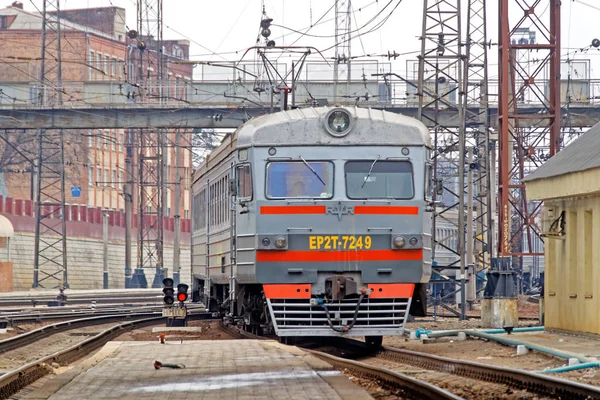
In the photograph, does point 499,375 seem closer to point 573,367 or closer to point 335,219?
point 573,367

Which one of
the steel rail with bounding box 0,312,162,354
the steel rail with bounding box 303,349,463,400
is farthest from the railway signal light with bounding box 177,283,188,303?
the steel rail with bounding box 303,349,463,400

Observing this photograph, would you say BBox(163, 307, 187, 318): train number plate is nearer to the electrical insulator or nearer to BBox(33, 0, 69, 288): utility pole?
the electrical insulator

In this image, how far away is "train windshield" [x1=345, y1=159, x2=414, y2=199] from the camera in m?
18.1

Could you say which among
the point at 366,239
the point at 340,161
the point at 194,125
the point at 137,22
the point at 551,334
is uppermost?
the point at 137,22

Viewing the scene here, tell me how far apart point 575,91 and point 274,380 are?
5130cm

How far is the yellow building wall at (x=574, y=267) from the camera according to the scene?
64.6ft

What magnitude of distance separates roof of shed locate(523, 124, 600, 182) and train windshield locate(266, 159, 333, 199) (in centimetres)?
405

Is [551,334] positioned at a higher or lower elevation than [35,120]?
lower

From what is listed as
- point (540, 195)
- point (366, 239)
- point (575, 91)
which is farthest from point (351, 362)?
point (575, 91)

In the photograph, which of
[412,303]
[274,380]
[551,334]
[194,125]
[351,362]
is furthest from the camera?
[194,125]

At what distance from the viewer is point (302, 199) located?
58.9ft

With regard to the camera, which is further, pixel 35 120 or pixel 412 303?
pixel 35 120

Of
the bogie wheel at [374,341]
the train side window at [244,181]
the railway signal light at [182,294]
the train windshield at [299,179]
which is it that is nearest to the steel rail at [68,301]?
the railway signal light at [182,294]

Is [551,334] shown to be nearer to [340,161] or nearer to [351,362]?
[340,161]
